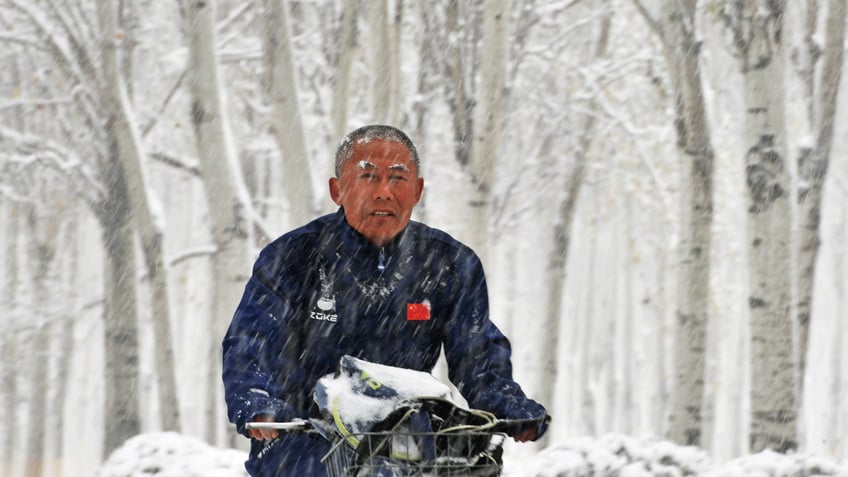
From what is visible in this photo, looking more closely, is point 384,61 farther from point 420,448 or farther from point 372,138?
point 420,448

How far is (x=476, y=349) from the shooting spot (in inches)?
152

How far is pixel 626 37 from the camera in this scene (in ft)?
80.3

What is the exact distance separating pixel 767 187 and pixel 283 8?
5.06m

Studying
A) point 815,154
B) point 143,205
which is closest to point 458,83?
point 143,205

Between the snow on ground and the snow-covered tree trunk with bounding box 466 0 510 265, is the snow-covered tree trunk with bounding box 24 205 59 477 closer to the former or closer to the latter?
the snow-covered tree trunk with bounding box 466 0 510 265

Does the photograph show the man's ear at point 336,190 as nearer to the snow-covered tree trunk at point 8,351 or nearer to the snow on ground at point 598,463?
the snow on ground at point 598,463

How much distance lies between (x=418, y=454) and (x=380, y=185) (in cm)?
104

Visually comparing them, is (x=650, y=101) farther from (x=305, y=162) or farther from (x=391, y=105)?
(x=305, y=162)

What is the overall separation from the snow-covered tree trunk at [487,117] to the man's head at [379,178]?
30.2 feet

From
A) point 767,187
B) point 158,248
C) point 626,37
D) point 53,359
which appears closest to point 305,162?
point 158,248

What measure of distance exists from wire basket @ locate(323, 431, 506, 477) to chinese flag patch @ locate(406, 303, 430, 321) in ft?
2.61

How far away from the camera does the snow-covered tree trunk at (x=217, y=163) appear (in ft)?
40.2

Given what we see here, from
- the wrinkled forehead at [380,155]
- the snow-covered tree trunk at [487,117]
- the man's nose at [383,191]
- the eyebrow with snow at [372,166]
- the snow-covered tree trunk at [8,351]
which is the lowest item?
the snow-covered tree trunk at [8,351]

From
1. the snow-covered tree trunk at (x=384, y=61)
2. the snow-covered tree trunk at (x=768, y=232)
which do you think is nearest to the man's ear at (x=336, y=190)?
the snow-covered tree trunk at (x=768, y=232)
